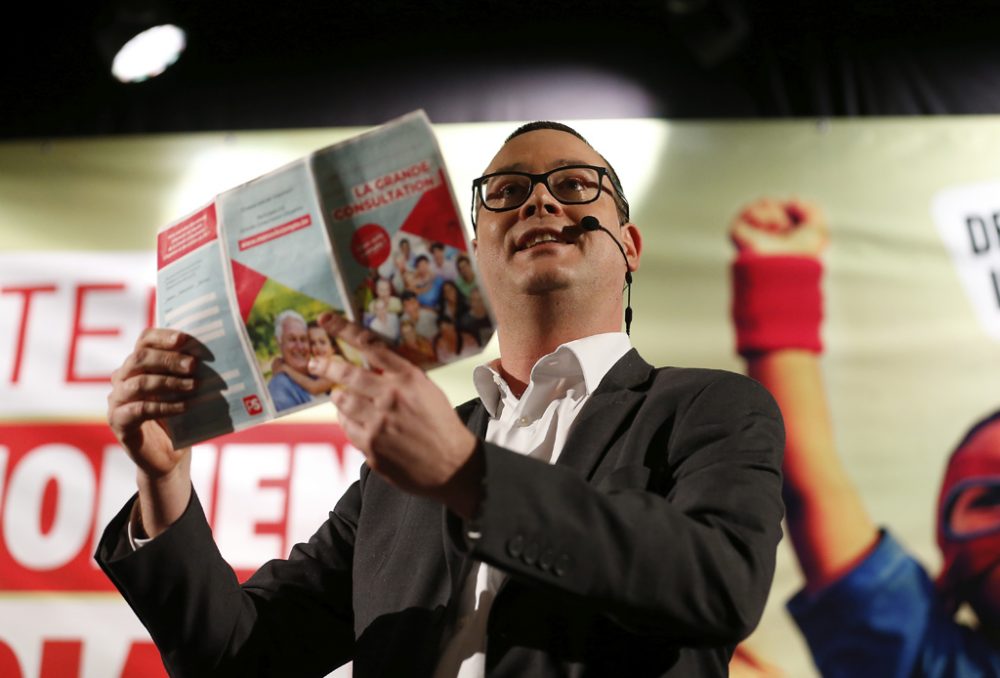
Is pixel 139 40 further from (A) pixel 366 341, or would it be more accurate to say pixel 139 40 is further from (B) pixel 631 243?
(A) pixel 366 341

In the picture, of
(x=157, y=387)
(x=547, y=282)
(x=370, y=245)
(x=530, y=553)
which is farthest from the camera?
(x=547, y=282)

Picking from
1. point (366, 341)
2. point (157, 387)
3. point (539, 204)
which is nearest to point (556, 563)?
point (366, 341)

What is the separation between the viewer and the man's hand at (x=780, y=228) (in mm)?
2021

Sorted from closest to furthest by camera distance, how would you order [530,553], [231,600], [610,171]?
[530,553]
[231,600]
[610,171]

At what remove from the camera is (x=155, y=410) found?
3.20 ft

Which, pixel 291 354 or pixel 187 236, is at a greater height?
pixel 187 236

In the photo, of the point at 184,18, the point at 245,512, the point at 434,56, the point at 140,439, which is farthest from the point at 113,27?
the point at 140,439

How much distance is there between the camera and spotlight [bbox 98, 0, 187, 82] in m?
2.20

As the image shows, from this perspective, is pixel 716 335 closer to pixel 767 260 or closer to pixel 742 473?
pixel 767 260

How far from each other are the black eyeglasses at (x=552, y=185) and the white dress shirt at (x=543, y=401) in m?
0.21

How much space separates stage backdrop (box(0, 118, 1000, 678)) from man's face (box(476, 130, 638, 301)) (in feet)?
2.43

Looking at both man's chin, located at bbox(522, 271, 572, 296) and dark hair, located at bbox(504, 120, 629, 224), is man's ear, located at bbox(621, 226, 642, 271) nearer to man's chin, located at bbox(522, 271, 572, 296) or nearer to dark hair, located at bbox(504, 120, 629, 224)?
dark hair, located at bbox(504, 120, 629, 224)

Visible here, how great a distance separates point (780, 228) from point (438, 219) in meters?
1.39

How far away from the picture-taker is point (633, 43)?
2307mm
